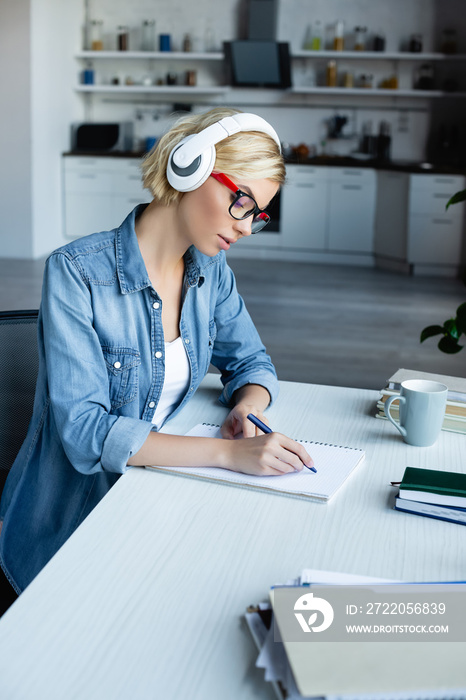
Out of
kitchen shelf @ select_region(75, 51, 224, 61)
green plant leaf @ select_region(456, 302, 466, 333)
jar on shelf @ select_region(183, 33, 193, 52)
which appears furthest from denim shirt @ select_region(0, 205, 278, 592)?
jar on shelf @ select_region(183, 33, 193, 52)

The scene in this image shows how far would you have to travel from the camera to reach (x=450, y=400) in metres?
1.29

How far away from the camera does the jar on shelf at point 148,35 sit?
7.13 meters

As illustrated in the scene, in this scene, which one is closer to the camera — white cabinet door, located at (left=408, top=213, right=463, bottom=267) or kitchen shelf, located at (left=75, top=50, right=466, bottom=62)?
white cabinet door, located at (left=408, top=213, right=463, bottom=267)

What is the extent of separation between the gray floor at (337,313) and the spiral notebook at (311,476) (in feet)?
8.47

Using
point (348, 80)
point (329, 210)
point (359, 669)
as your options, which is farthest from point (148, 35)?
point (359, 669)

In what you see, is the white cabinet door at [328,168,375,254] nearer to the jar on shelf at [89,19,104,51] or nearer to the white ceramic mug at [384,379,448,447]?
the jar on shelf at [89,19,104,51]

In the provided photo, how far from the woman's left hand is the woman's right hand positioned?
0.41ft

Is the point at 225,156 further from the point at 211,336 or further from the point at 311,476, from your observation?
the point at 311,476

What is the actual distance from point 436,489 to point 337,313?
425cm

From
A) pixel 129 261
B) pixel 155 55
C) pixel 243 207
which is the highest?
pixel 155 55

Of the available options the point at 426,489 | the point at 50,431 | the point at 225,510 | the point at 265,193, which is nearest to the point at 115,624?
the point at 225,510

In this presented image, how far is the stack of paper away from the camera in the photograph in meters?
0.62

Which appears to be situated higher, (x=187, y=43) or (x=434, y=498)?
(x=187, y=43)

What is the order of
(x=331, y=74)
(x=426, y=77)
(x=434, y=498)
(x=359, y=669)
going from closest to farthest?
(x=359, y=669) → (x=434, y=498) → (x=426, y=77) → (x=331, y=74)
